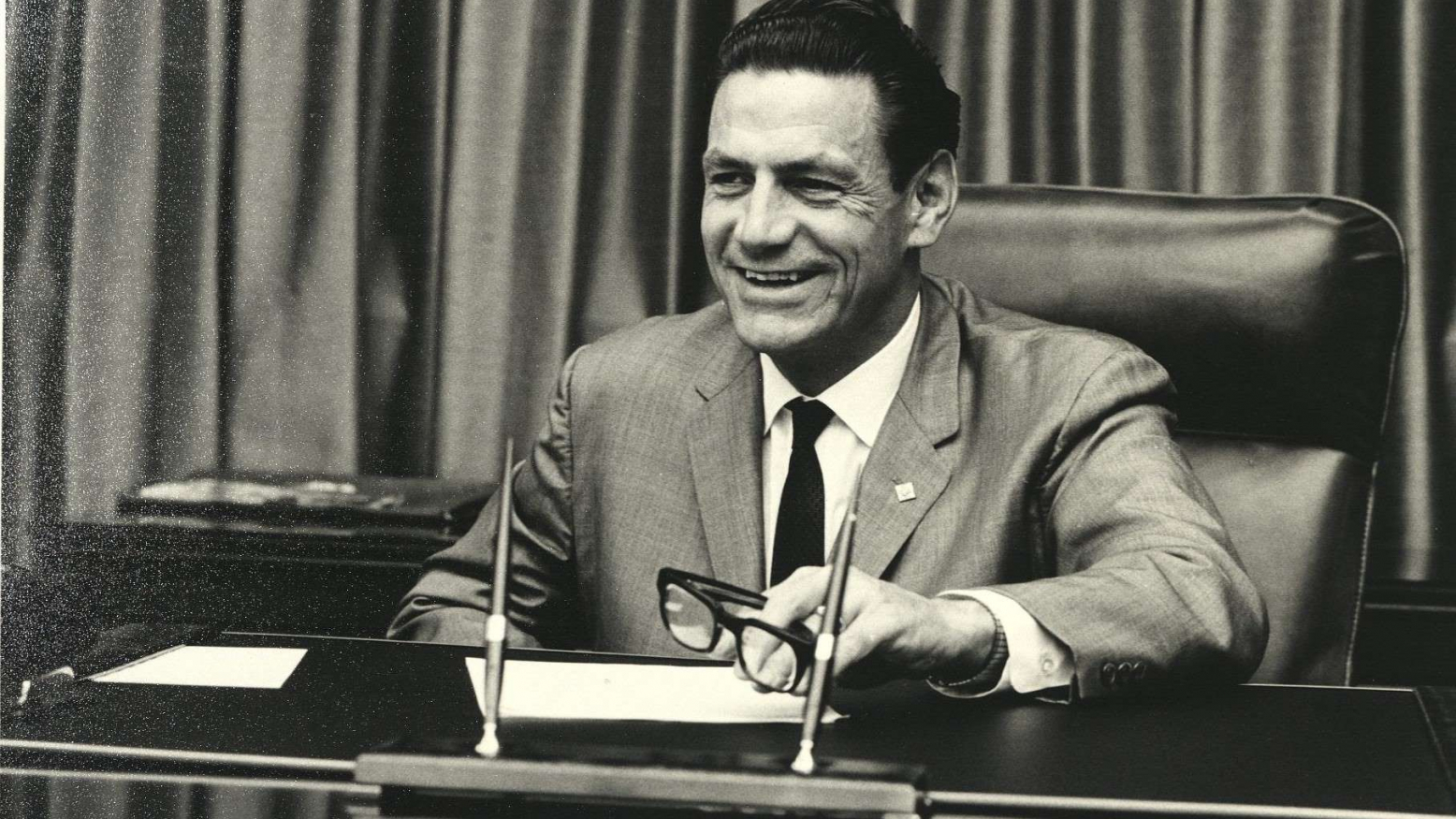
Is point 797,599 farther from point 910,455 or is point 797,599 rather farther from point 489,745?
point 910,455

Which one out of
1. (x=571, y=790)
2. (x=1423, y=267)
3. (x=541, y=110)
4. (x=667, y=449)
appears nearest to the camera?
(x=571, y=790)

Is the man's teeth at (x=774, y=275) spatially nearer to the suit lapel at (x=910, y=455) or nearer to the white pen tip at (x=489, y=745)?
the suit lapel at (x=910, y=455)

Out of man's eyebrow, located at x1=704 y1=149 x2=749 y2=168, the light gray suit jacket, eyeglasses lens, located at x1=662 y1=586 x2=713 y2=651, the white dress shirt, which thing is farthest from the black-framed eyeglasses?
man's eyebrow, located at x1=704 y1=149 x2=749 y2=168

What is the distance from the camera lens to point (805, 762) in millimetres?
902

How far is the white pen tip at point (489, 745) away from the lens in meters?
0.93

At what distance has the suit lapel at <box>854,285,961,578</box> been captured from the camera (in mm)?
1779

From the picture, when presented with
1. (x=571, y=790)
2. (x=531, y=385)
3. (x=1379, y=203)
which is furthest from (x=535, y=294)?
(x=571, y=790)

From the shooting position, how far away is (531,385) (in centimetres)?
283

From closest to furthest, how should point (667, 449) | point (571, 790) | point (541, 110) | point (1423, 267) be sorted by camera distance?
point (571, 790) < point (667, 449) < point (1423, 267) < point (541, 110)

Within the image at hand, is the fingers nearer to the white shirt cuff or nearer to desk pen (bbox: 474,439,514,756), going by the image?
the white shirt cuff

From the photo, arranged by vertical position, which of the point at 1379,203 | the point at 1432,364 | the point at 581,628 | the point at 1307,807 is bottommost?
the point at 581,628

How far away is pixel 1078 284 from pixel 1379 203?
85 centimetres

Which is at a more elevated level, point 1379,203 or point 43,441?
point 1379,203

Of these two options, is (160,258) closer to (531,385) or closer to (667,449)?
(531,385)
